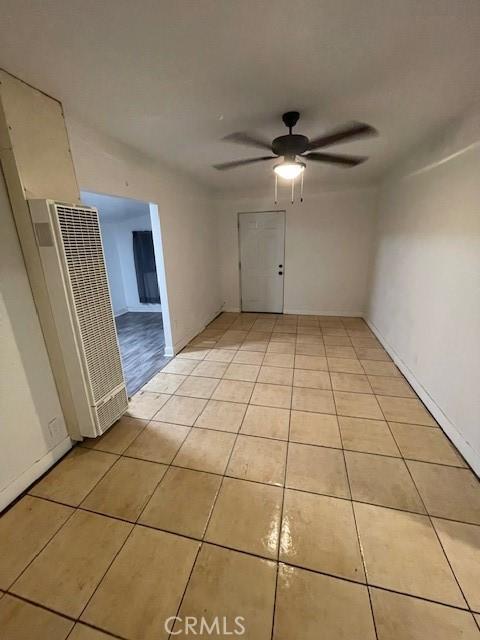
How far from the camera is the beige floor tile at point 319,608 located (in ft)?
3.26

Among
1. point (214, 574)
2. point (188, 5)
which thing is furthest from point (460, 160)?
point (214, 574)

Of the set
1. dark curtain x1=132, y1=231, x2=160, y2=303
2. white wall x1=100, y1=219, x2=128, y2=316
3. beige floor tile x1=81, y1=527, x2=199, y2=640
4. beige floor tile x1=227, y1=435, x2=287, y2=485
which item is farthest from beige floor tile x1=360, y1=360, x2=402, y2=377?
white wall x1=100, y1=219, x2=128, y2=316

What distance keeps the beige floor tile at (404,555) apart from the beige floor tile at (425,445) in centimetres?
49

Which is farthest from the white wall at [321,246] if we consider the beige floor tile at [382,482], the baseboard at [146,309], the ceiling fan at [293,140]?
the beige floor tile at [382,482]

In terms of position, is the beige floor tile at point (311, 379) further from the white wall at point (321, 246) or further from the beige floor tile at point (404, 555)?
the white wall at point (321, 246)

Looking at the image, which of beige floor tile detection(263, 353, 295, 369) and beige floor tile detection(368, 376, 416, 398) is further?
beige floor tile detection(263, 353, 295, 369)

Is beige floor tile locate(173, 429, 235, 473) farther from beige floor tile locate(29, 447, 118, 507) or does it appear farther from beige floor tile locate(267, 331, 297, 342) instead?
beige floor tile locate(267, 331, 297, 342)

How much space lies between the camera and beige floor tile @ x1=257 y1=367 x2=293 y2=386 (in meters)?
2.73

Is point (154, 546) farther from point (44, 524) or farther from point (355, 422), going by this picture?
point (355, 422)

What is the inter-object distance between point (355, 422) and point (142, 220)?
511 centimetres

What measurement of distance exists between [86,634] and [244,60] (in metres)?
2.65

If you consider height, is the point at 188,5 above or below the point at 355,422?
above

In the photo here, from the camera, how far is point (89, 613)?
1064 millimetres

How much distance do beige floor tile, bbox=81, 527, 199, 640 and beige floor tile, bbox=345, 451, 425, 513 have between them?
3.33 ft
